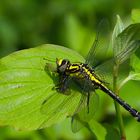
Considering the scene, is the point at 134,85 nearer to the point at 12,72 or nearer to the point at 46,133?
the point at 46,133

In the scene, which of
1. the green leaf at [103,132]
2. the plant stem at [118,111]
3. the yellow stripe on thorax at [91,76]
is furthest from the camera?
the yellow stripe on thorax at [91,76]

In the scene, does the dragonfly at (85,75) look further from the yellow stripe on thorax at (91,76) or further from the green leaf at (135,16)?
the green leaf at (135,16)

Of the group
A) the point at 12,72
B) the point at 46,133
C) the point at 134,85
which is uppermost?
the point at 12,72

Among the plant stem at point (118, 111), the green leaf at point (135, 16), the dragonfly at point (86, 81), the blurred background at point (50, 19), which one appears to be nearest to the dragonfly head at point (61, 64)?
the dragonfly at point (86, 81)

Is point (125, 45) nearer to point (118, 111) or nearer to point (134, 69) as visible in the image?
point (134, 69)

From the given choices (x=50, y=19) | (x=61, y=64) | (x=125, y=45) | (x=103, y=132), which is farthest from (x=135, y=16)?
(x=50, y=19)

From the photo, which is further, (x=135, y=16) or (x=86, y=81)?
(x=86, y=81)

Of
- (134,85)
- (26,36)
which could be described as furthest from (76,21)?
(134,85)
